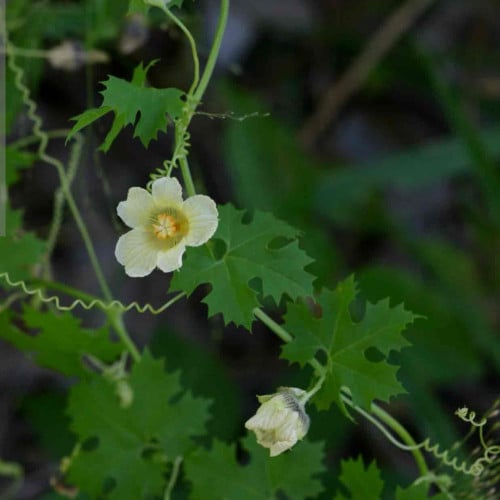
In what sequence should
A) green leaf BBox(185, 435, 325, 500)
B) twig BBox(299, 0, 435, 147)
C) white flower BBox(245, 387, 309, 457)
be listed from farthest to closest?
twig BBox(299, 0, 435, 147) → green leaf BBox(185, 435, 325, 500) → white flower BBox(245, 387, 309, 457)

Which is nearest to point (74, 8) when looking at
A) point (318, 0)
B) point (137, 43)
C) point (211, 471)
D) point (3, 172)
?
point (137, 43)

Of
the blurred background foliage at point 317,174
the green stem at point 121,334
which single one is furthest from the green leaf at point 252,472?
the blurred background foliage at point 317,174

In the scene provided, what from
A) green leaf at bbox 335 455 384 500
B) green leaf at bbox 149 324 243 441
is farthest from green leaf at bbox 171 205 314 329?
green leaf at bbox 149 324 243 441

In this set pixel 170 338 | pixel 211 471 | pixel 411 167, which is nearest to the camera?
pixel 211 471

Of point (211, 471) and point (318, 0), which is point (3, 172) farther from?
point (318, 0)

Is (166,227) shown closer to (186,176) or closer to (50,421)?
(186,176)

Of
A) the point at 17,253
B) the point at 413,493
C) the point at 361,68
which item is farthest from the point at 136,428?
the point at 361,68

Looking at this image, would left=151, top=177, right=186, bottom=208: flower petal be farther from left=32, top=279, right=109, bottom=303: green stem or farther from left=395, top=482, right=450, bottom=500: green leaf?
left=395, top=482, right=450, bottom=500: green leaf
